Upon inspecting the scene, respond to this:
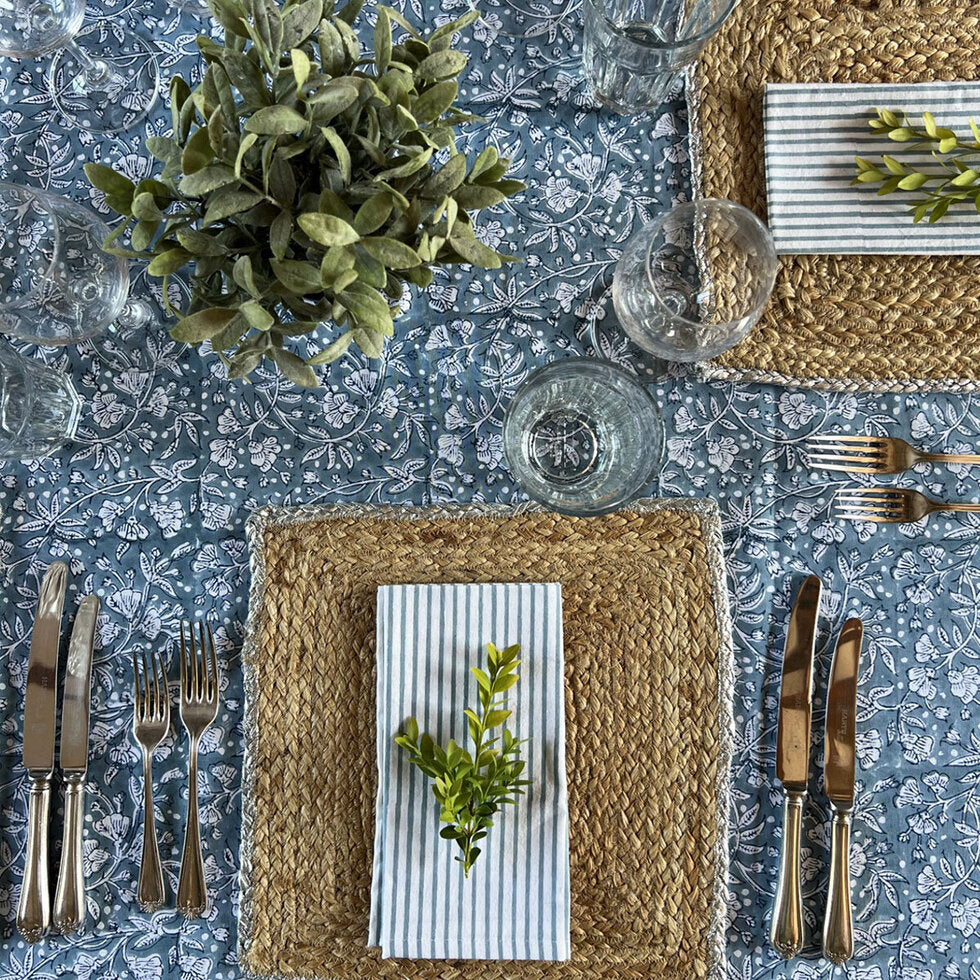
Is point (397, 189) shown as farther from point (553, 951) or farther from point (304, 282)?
point (553, 951)

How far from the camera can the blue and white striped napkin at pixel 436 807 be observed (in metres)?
0.84

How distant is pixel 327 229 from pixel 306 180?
98mm

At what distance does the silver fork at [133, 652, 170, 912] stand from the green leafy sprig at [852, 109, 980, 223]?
831mm

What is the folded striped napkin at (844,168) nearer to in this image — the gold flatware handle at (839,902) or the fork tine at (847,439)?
the fork tine at (847,439)

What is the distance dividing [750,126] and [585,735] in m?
0.62

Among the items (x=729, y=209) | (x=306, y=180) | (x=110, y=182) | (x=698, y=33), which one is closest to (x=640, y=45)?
(x=698, y=33)

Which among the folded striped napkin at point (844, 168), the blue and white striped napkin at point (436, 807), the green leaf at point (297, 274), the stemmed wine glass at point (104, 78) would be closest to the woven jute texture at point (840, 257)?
the folded striped napkin at point (844, 168)

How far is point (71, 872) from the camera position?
854 millimetres

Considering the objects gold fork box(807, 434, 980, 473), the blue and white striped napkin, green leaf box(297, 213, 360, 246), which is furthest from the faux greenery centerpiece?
gold fork box(807, 434, 980, 473)

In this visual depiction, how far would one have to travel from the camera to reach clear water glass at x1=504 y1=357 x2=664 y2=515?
828 millimetres

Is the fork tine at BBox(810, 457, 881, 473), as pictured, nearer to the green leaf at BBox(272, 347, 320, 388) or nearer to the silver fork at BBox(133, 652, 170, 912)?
the green leaf at BBox(272, 347, 320, 388)

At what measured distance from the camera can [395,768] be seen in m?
0.85

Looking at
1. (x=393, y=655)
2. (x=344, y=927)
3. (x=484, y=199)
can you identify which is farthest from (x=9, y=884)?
(x=484, y=199)

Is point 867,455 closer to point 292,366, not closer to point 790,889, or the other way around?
point 790,889
